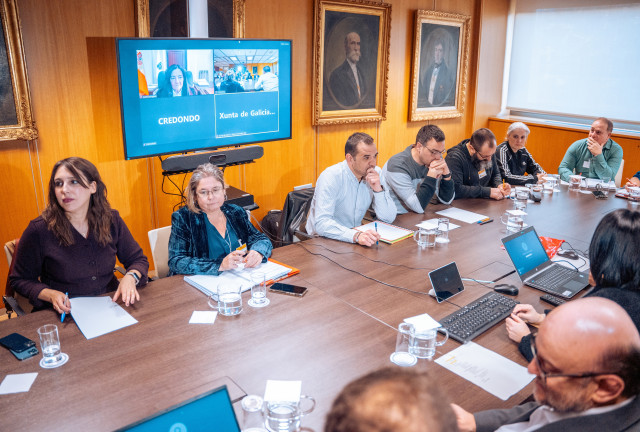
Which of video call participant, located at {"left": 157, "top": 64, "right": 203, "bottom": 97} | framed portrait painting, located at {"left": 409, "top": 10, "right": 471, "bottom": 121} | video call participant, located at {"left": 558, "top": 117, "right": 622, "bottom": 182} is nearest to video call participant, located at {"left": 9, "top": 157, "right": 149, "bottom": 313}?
video call participant, located at {"left": 157, "top": 64, "right": 203, "bottom": 97}

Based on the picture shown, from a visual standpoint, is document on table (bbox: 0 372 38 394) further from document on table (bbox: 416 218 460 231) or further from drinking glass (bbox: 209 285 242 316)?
document on table (bbox: 416 218 460 231)

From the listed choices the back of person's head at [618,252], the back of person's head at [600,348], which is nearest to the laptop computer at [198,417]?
the back of person's head at [600,348]

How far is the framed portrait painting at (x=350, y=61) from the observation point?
16.3 ft

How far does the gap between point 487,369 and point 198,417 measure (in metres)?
1.03

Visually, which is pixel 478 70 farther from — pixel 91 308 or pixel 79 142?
pixel 91 308

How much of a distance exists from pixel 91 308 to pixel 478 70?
6.05 m

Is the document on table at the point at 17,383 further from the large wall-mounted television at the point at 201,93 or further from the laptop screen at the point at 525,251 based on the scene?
the large wall-mounted television at the point at 201,93

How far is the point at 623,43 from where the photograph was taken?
591 cm

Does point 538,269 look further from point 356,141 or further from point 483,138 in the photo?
point 483,138

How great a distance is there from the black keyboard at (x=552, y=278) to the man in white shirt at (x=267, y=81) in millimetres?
2813

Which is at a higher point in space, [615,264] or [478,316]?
[615,264]

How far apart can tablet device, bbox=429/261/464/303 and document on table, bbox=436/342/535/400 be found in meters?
0.36

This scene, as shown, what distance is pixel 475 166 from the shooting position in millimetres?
4344

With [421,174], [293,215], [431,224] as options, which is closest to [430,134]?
[421,174]
